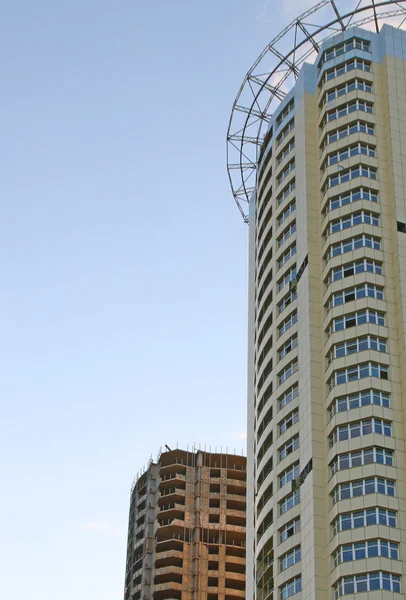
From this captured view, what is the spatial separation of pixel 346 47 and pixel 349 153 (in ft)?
38.1

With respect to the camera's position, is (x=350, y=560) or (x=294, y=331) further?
(x=294, y=331)

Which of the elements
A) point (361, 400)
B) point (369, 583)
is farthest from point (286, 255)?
point (369, 583)

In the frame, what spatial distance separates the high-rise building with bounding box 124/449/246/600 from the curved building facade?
40982 millimetres

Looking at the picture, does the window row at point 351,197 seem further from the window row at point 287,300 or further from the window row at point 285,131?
the window row at point 285,131

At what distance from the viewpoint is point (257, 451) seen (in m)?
86.5

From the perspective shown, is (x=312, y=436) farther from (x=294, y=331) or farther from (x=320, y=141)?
(x=320, y=141)

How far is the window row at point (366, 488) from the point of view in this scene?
226 feet

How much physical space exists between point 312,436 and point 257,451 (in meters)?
12.9

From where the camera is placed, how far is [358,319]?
252ft

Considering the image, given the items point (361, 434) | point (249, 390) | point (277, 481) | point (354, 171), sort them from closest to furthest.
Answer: point (361, 434) < point (277, 481) < point (354, 171) < point (249, 390)

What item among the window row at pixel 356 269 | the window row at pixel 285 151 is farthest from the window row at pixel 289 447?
the window row at pixel 285 151

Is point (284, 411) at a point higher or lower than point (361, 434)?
higher

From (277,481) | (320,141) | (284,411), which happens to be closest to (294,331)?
(284,411)

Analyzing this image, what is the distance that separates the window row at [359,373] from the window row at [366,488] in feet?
26.6
